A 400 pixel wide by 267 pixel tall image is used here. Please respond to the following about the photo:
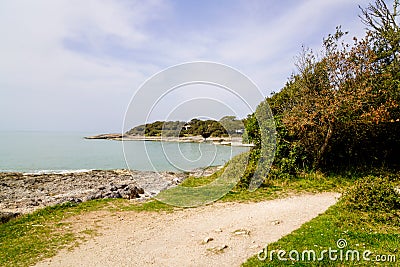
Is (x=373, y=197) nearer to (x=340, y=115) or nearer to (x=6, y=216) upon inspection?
(x=340, y=115)

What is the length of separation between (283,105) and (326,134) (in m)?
2.97

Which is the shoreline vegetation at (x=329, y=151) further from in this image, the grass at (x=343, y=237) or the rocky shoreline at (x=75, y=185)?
the rocky shoreline at (x=75, y=185)

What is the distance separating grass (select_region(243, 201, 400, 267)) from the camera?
4508 mm

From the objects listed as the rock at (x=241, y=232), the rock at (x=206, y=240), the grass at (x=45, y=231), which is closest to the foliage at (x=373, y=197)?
the rock at (x=241, y=232)

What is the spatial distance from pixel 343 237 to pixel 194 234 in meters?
3.23

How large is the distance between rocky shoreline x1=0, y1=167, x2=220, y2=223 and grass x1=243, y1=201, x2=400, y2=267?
828 centimetres

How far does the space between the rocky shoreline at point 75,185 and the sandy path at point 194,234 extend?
481 cm

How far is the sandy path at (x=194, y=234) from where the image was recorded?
5.23 m

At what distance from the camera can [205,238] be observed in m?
6.07

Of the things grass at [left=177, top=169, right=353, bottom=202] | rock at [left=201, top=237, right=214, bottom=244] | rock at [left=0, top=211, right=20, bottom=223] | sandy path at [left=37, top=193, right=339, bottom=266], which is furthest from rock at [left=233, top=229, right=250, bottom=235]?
rock at [left=0, top=211, right=20, bottom=223]

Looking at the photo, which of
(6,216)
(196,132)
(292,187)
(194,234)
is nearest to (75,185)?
(6,216)

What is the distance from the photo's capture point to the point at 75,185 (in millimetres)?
19891

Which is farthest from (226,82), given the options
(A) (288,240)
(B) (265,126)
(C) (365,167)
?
(C) (365,167)

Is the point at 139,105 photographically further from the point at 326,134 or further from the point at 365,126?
the point at 365,126
